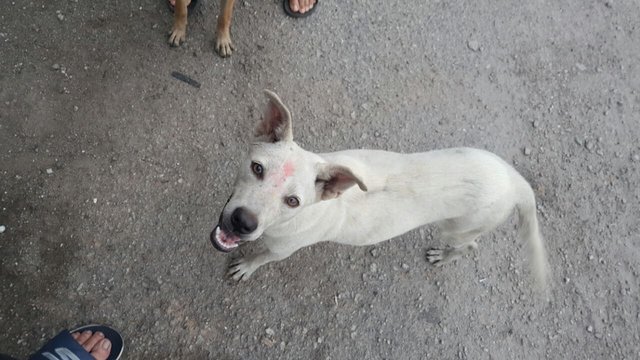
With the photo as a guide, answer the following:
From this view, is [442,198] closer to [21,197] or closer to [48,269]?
[48,269]

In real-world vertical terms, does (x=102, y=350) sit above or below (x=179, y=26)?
below

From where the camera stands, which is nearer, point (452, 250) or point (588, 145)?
point (452, 250)

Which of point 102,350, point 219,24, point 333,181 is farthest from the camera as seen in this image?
point 219,24

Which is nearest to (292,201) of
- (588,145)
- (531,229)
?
(531,229)

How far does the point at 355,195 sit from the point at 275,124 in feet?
2.14

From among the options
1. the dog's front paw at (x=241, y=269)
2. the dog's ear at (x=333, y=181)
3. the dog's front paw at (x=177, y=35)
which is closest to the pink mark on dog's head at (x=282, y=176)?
the dog's ear at (x=333, y=181)

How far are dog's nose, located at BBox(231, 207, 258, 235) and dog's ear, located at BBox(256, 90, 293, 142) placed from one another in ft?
1.44

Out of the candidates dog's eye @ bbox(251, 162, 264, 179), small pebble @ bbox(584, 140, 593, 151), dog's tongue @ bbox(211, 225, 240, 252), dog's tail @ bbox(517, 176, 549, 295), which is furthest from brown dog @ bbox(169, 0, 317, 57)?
small pebble @ bbox(584, 140, 593, 151)

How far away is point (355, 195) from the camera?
2.97 m

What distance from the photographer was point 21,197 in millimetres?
3668

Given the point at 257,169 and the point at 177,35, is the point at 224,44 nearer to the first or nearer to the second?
the point at 177,35

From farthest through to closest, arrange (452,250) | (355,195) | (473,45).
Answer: (473,45)
(452,250)
(355,195)

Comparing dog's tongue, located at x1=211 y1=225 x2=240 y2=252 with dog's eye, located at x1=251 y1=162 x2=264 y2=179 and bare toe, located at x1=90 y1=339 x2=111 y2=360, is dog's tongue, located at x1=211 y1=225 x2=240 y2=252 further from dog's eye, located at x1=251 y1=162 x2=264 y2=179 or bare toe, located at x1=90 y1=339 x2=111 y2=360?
Answer: bare toe, located at x1=90 y1=339 x2=111 y2=360

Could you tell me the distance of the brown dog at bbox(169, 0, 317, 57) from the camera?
13.1 feet
